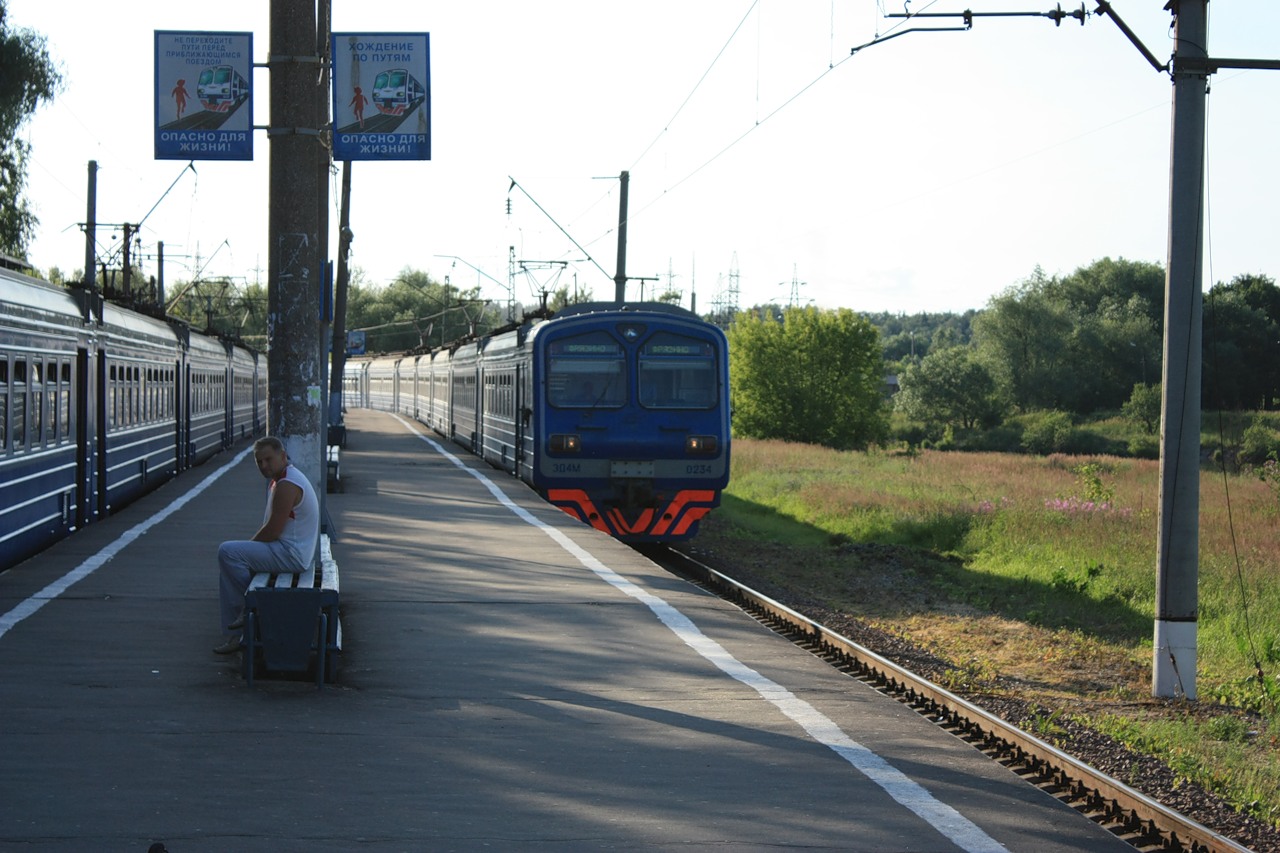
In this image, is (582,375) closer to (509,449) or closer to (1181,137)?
(509,449)

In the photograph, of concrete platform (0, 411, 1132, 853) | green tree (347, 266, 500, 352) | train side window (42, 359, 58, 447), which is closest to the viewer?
concrete platform (0, 411, 1132, 853)

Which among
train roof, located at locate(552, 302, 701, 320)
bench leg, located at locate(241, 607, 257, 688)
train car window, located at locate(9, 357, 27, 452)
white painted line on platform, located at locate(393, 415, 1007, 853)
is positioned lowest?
white painted line on platform, located at locate(393, 415, 1007, 853)

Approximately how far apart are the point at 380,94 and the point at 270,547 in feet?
18.4

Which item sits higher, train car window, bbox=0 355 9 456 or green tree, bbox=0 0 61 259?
green tree, bbox=0 0 61 259

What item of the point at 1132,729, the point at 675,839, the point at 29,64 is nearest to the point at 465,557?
the point at 1132,729

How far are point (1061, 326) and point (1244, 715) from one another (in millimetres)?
96672

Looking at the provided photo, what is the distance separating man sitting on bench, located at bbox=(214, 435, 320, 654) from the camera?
9141 mm

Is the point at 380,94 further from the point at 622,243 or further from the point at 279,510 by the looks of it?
the point at 622,243

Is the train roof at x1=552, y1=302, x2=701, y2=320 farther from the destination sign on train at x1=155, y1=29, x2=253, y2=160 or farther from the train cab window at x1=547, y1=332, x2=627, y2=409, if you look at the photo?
the destination sign on train at x1=155, y1=29, x2=253, y2=160

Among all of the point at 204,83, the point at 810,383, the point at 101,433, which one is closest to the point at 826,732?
the point at 204,83

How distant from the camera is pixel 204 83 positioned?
478 inches

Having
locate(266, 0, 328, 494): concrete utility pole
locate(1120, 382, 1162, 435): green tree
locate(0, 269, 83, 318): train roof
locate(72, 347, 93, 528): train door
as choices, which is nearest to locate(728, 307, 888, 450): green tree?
locate(1120, 382, 1162, 435): green tree

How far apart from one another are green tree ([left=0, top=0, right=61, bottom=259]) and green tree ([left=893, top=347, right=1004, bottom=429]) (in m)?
76.9

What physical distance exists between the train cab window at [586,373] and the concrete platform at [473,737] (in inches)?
254
